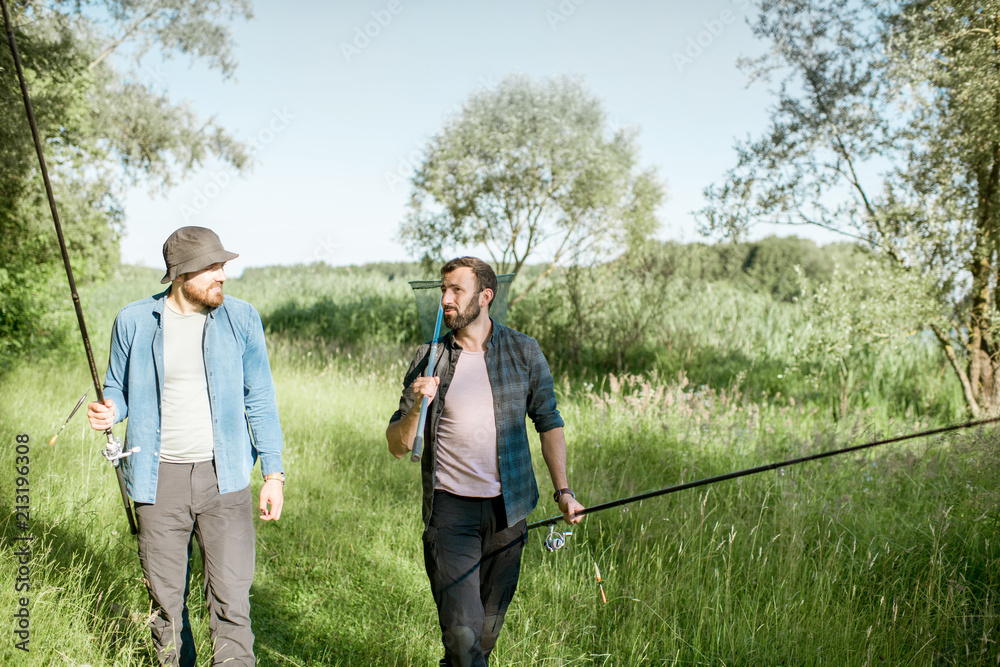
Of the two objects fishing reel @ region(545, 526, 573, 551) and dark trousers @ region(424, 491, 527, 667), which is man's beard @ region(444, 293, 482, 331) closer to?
dark trousers @ region(424, 491, 527, 667)

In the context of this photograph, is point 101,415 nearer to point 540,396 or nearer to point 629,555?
point 540,396

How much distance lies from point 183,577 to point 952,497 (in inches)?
196

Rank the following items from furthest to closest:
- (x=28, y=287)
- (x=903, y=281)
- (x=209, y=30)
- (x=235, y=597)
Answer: (x=209, y=30)
(x=28, y=287)
(x=903, y=281)
(x=235, y=597)

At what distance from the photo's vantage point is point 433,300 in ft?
9.73

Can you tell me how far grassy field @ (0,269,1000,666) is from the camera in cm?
328

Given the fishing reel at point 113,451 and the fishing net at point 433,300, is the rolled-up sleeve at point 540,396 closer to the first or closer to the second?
the fishing net at point 433,300

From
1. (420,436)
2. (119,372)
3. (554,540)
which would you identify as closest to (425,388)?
(420,436)

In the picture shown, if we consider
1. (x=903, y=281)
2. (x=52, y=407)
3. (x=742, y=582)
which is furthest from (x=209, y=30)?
(x=742, y=582)

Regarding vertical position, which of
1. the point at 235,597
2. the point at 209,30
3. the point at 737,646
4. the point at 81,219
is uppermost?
the point at 209,30

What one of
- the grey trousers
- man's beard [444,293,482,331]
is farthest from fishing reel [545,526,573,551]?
the grey trousers

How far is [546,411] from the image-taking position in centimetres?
289

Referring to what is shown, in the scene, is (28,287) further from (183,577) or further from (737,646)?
(737,646)

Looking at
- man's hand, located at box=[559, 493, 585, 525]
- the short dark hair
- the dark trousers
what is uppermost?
the short dark hair

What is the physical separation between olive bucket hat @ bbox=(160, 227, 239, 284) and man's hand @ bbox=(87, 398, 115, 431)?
56 cm
